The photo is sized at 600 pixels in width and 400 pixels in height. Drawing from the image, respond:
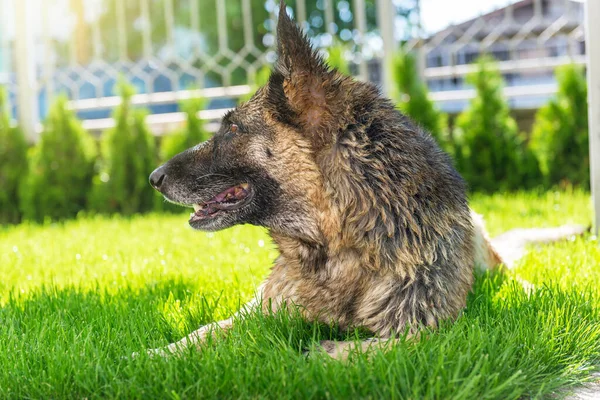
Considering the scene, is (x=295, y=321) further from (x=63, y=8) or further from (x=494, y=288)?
(x=63, y=8)

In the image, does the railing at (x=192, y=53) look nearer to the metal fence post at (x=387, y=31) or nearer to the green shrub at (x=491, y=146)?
the metal fence post at (x=387, y=31)

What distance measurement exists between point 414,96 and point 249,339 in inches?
226

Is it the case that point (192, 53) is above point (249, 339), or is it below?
above

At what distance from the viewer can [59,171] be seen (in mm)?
8602

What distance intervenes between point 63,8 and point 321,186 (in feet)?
28.0

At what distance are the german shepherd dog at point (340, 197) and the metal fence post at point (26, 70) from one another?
23.8ft

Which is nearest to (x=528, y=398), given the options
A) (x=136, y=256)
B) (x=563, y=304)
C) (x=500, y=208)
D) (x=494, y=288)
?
(x=563, y=304)

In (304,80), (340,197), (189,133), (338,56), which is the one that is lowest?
(340,197)

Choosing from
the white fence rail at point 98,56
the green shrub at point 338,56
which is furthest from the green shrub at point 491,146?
the green shrub at point 338,56

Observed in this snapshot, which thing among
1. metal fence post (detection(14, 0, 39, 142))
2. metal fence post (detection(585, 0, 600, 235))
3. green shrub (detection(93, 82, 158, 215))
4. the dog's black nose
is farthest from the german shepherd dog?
metal fence post (detection(14, 0, 39, 142))

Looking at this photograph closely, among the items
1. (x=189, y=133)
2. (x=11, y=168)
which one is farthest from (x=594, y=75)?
(x=11, y=168)

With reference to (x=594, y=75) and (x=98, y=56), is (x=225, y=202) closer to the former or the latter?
(x=594, y=75)

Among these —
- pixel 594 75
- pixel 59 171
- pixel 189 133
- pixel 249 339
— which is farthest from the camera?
pixel 59 171

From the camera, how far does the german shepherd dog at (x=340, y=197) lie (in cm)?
288
